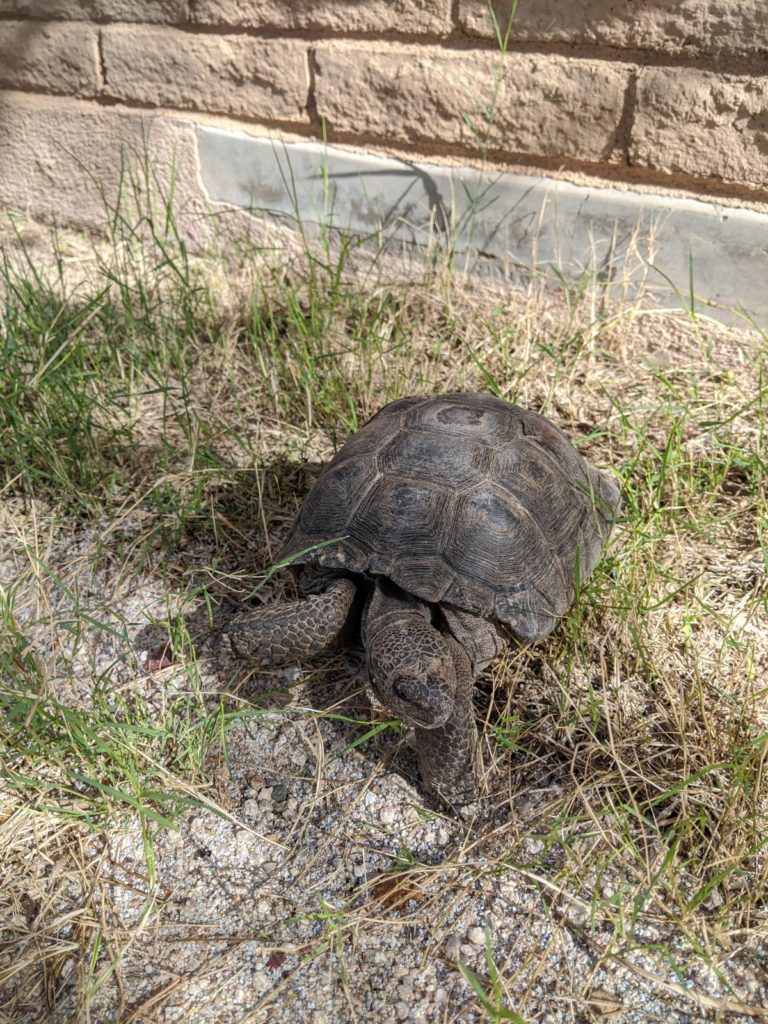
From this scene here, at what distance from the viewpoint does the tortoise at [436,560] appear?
1794mm

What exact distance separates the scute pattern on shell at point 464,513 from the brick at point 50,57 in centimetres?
283

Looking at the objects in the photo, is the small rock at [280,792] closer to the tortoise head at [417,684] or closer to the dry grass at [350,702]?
the dry grass at [350,702]

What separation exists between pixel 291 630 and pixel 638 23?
2.36m

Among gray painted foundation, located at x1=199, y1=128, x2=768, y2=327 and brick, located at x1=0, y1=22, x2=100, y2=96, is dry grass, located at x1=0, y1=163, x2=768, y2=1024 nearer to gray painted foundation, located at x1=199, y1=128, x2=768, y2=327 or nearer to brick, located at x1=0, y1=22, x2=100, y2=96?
gray painted foundation, located at x1=199, y1=128, x2=768, y2=327

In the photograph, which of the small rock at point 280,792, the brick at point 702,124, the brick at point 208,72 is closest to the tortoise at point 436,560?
the small rock at point 280,792

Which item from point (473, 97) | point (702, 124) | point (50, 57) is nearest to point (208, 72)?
point (50, 57)

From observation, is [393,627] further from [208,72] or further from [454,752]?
[208,72]

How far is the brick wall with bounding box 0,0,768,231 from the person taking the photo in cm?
265

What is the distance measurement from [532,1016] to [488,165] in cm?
288

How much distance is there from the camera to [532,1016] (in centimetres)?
149

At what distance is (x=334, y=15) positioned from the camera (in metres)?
3.13

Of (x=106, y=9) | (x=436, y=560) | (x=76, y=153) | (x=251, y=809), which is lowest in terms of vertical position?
(x=251, y=809)

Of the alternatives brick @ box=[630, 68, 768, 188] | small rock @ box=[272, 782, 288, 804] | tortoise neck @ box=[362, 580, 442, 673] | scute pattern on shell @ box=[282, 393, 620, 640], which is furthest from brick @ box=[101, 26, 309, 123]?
small rock @ box=[272, 782, 288, 804]

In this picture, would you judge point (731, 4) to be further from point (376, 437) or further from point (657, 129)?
point (376, 437)
